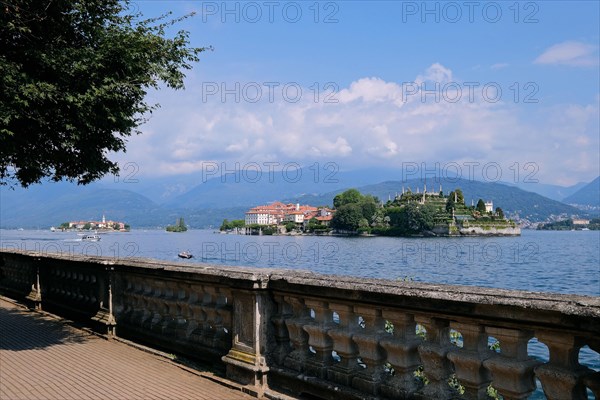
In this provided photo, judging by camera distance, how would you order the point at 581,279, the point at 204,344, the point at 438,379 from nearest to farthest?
1. the point at 438,379
2. the point at 204,344
3. the point at 581,279

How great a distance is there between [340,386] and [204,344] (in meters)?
2.54

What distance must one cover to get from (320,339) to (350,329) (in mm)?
424

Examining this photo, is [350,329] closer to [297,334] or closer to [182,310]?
[297,334]

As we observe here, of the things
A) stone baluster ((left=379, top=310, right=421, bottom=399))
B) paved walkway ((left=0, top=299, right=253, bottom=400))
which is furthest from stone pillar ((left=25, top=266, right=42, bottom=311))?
stone baluster ((left=379, top=310, right=421, bottom=399))

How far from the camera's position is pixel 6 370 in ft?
23.6

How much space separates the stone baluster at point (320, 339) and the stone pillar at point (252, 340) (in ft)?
2.01

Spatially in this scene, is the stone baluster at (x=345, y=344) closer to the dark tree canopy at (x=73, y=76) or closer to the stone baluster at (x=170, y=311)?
the stone baluster at (x=170, y=311)

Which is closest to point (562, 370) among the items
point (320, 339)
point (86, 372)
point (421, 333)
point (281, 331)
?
point (320, 339)

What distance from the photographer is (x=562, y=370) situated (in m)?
3.53

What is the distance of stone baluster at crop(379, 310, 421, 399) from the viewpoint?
4555 millimetres

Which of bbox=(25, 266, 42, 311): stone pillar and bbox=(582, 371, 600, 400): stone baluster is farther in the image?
bbox=(25, 266, 42, 311): stone pillar

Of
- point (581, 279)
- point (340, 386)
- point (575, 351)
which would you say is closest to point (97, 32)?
point (340, 386)

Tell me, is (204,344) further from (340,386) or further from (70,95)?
(70,95)

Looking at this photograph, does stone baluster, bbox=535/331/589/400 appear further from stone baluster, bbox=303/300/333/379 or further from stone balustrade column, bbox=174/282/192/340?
stone balustrade column, bbox=174/282/192/340
